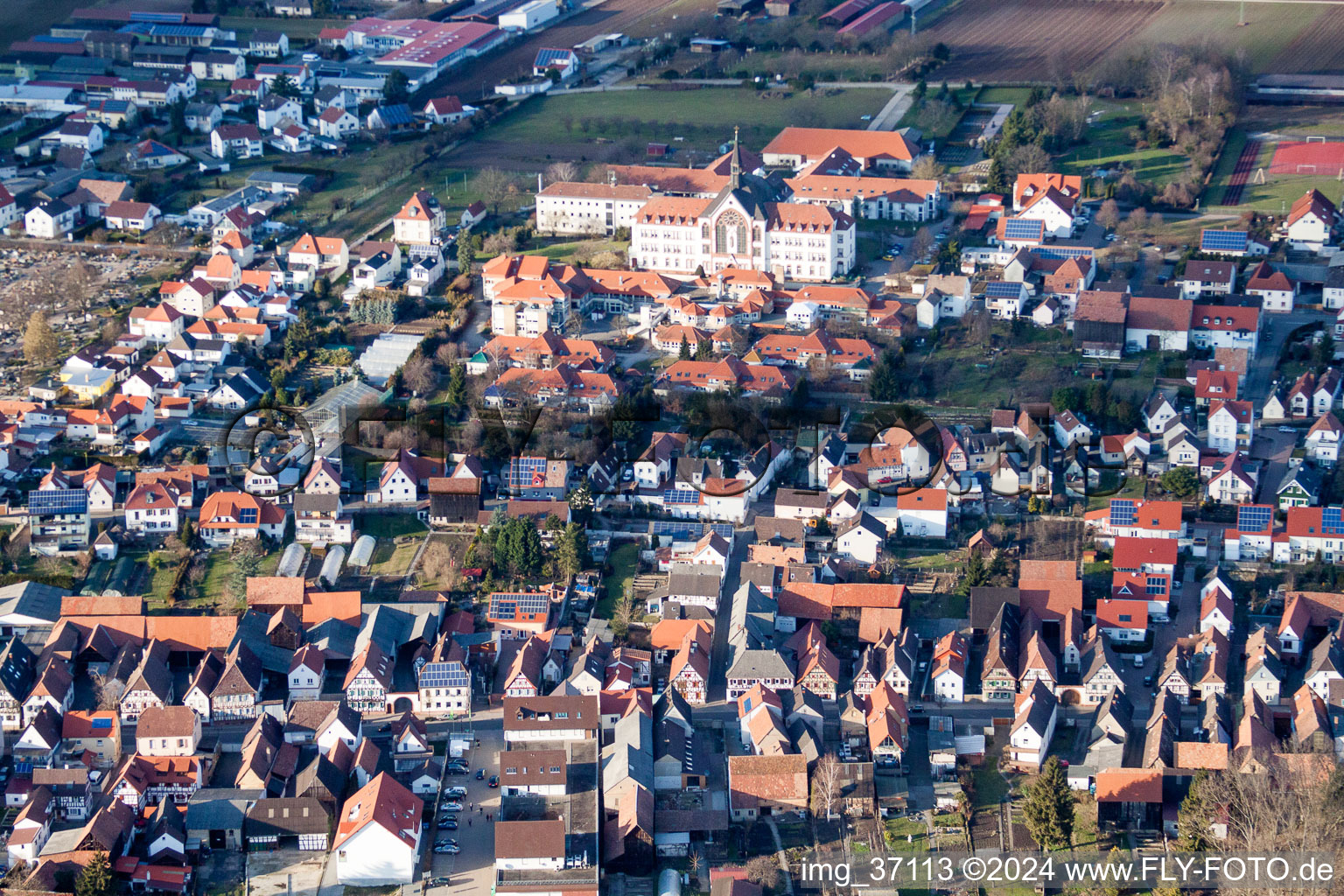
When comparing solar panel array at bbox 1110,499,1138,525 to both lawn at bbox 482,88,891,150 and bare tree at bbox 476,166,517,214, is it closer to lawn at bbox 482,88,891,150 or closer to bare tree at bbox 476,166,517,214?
bare tree at bbox 476,166,517,214

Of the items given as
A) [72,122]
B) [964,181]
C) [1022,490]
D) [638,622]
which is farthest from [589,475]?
[72,122]

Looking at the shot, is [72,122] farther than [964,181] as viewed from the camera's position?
Yes

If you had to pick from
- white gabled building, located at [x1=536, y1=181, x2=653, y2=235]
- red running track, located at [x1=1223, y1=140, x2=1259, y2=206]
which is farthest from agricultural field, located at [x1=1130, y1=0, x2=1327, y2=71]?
white gabled building, located at [x1=536, y1=181, x2=653, y2=235]

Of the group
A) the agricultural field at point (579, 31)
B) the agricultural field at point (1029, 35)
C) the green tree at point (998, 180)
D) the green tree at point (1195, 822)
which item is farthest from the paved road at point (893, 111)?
the green tree at point (1195, 822)

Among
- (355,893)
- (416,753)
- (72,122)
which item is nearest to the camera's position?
(355,893)

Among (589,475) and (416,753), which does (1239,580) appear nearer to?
(589,475)

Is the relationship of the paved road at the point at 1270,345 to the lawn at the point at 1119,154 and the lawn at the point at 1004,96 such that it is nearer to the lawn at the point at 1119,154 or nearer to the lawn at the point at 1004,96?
the lawn at the point at 1119,154
